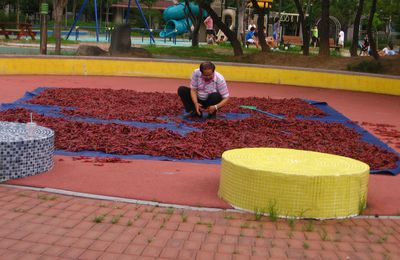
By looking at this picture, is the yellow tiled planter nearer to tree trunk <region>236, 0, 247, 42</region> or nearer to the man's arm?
the man's arm

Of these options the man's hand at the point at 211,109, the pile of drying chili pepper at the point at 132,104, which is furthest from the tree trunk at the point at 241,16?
the man's hand at the point at 211,109

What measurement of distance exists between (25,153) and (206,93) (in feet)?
14.4

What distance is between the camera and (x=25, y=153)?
5.89m

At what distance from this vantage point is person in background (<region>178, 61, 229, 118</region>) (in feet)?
31.6

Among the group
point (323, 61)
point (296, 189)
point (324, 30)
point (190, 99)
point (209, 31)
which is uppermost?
point (324, 30)

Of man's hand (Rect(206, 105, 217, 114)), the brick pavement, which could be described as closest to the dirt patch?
man's hand (Rect(206, 105, 217, 114))

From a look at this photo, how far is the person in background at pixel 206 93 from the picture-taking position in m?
9.64

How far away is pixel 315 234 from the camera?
4801mm

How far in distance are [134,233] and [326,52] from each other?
18319 mm

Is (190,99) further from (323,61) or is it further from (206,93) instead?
(323,61)

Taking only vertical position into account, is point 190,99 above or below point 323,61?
below

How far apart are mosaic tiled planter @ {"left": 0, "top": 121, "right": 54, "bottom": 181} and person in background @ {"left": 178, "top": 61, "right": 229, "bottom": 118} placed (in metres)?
3.73

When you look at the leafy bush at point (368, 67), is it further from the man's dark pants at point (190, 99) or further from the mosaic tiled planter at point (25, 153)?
the mosaic tiled planter at point (25, 153)

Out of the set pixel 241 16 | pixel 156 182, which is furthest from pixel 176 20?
pixel 156 182
